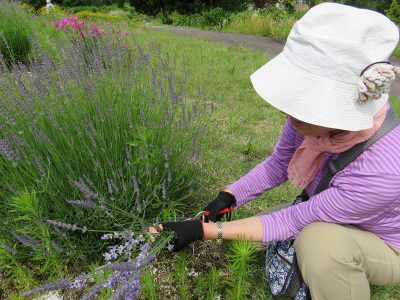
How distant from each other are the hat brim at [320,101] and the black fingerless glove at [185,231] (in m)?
0.61

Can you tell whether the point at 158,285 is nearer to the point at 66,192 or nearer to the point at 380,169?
the point at 66,192

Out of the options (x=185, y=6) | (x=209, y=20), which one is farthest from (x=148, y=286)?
(x=185, y=6)

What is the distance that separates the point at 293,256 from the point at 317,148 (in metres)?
0.54

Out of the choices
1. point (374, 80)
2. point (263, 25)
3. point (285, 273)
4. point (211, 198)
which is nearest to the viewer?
point (374, 80)

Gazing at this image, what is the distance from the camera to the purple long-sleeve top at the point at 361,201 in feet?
4.55

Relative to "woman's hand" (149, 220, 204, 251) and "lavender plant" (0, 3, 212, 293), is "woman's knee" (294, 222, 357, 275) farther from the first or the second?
"lavender plant" (0, 3, 212, 293)

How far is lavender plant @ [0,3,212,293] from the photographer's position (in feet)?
5.82

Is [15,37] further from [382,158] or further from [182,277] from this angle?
[382,158]

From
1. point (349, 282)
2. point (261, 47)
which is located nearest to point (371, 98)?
point (349, 282)

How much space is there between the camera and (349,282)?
149 centimetres

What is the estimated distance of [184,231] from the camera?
1531 millimetres

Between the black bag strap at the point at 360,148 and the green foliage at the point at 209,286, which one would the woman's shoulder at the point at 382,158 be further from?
the green foliage at the point at 209,286

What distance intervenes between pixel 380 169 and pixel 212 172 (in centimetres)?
135

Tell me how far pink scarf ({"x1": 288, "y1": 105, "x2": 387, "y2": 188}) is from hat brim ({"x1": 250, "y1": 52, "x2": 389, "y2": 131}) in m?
0.12
